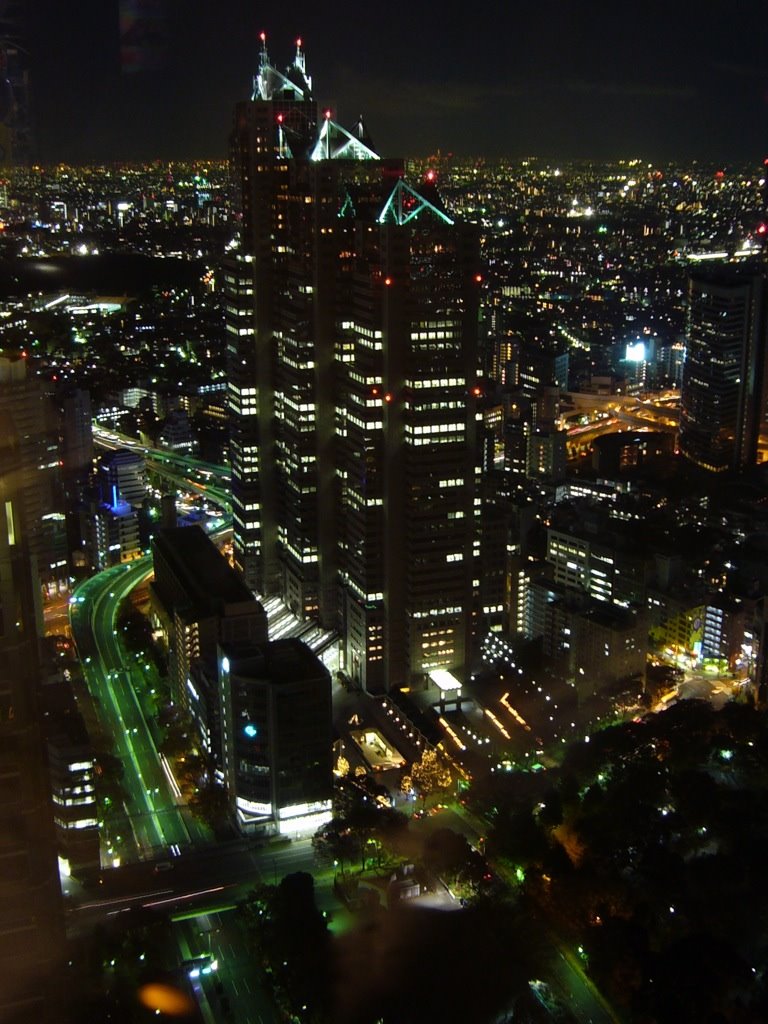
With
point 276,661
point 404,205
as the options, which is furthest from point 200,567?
point 404,205

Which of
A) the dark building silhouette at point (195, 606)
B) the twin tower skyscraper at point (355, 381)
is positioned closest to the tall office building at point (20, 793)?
the dark building silhouette at point (195, 606)

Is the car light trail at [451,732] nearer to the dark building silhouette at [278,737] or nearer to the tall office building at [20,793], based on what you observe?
the dark building silhouette at [278,737]

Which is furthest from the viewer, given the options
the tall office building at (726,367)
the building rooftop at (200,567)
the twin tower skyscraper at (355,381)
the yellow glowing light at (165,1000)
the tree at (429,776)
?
the tall office building at (726,367)

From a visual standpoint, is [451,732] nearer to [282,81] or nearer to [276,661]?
[276,661]

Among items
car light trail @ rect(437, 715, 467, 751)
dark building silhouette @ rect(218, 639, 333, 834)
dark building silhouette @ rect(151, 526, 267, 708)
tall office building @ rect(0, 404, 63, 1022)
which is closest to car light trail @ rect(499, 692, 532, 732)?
car light trail @ rect(437, 715, 467, 751)

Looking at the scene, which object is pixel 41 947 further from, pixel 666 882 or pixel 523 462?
pixel 523 462

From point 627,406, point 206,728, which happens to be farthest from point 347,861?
point 627,406

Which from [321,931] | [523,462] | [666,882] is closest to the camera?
[321,931]
